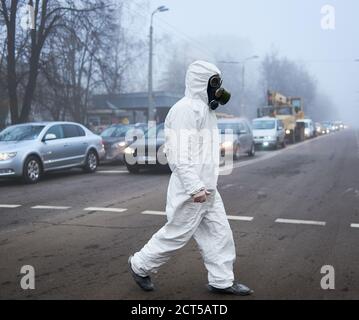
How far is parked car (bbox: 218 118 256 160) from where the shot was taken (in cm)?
1868

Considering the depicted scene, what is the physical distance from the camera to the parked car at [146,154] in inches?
574

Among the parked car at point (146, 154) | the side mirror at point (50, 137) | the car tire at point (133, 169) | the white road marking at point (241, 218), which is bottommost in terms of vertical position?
the white road marking at point (241, 218)

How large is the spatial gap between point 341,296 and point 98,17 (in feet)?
67.0

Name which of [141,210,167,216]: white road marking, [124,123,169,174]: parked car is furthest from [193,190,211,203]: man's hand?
[124,123,169,174]: parked car

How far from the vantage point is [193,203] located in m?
4.35

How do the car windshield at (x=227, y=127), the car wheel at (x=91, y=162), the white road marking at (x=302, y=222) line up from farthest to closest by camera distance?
the car windshield at (x=227, y=127), the car wheel at (x=91, y=162), the white road marking at (x=302, y=222)

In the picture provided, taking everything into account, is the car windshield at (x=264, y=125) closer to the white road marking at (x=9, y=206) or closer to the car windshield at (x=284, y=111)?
the car windshield at (x=284, y=111)

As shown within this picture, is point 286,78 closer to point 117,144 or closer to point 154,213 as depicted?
point 117,144

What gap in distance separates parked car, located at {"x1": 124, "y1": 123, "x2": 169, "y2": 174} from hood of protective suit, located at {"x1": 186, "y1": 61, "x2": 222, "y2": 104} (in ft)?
32.9

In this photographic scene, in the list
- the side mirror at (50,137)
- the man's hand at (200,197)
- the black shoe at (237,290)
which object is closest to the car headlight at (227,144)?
the side mirror at (50,137)

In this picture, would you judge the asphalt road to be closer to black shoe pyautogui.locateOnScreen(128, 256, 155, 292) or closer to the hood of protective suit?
black shoe pyautogui.locateOnScreen(128, 256, 155, 292)

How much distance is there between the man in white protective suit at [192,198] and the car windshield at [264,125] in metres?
24.2
